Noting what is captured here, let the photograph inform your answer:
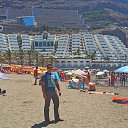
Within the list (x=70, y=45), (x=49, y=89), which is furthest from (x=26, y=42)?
(x=49, y=89)

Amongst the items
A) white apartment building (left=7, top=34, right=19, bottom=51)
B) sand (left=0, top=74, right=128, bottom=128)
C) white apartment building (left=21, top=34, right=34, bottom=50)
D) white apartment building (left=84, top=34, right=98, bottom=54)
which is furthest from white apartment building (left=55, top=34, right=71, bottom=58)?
sand (left=0, top=74, right=128, bottom=128)

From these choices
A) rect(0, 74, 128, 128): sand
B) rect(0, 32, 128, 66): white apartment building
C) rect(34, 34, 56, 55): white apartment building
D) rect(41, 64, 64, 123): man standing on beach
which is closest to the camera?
rect(0, 74, 128, 128): sand

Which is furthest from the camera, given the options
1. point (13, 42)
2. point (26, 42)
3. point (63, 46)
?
point (26, 42)

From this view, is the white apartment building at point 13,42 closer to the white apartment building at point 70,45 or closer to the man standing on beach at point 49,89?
the white apartment building at point 70,45

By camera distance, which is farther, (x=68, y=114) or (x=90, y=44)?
(x=90, y=44)

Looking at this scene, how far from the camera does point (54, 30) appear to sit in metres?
126

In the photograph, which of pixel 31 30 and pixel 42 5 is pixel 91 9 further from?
pixel 31 30

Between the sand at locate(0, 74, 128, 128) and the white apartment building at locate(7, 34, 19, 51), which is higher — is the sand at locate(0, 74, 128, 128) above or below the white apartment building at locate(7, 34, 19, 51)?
above

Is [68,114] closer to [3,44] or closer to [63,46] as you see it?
[3,44]

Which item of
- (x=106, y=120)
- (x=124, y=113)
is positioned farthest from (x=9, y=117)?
(x=124, y=113)

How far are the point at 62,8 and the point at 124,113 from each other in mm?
154354

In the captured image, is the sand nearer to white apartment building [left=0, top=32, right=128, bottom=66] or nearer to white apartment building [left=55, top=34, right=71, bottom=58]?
white apartment building [left=0, top=32, right=128, bottom=66]

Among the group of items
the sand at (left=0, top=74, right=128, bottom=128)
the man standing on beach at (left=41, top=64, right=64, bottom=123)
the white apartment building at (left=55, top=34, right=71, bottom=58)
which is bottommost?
the white apartment building at (left=55, top=34, right=71, bottom=58)

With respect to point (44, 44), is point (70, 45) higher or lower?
lower
